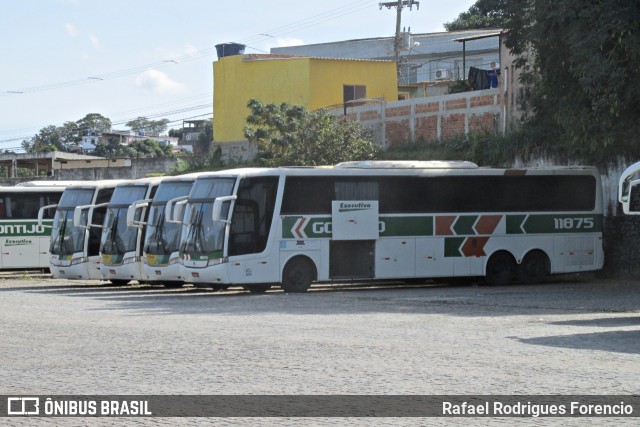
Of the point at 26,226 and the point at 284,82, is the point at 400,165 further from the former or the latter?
the point at 284,82

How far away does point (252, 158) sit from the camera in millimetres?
56438

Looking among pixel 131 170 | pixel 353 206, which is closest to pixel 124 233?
pixel 353 206

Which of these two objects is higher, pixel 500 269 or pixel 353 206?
pixel 353 206

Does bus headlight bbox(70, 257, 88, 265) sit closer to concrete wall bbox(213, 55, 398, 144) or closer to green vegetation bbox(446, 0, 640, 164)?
green vegetation bbox(446, 0, 640, 164)

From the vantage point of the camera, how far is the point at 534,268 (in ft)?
106

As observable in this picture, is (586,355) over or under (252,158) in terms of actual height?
under

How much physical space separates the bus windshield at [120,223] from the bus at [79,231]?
106 centimetres

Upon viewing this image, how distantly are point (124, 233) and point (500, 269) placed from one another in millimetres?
10507

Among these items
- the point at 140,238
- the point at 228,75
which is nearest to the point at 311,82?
the point at 228,75

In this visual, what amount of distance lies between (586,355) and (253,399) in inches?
196

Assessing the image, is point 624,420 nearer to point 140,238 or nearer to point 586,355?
point 586,355

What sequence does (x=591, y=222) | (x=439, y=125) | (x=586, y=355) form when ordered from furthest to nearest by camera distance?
1. (x=439, y=125)
2. (x=591, y=222)
3. (x=586, y=355)

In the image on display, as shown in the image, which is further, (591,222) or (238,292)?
(591,222)

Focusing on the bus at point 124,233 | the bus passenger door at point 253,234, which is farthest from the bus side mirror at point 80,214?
the bus passenger door at point 253,234
